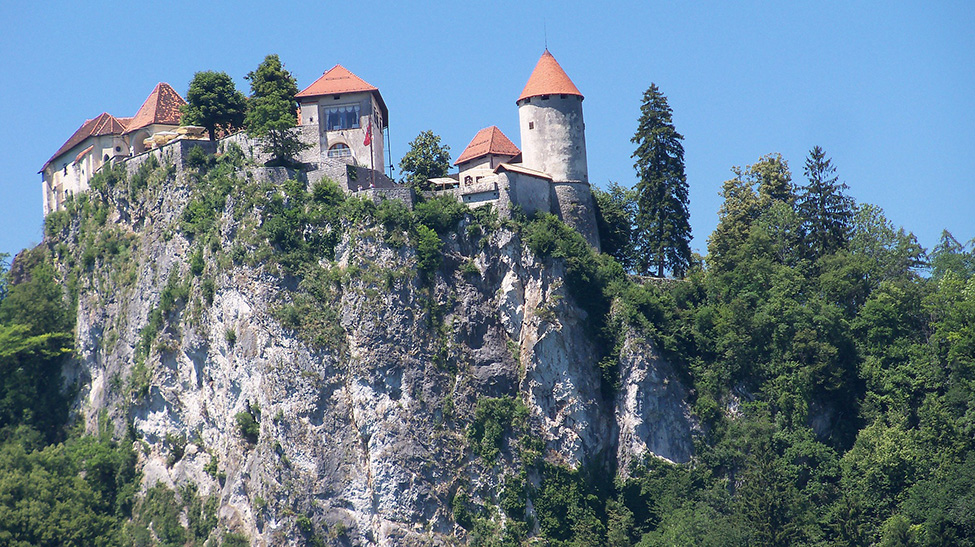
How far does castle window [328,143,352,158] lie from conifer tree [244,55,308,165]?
1.59m

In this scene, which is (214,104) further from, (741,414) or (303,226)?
(741,414)

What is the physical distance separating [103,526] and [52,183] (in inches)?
960

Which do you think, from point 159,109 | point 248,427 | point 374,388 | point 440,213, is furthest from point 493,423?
point 159,109

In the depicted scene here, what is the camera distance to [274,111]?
78688mm

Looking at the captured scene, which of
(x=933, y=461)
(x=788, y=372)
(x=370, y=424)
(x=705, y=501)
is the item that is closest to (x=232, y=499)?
(x=370, y=424)

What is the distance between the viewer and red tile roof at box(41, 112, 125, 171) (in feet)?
278

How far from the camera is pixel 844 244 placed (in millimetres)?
77438

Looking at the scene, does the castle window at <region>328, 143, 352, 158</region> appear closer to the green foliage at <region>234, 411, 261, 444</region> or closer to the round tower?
the round tower

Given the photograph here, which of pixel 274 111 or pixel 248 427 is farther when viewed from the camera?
pixel 274 111

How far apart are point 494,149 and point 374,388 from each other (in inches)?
589

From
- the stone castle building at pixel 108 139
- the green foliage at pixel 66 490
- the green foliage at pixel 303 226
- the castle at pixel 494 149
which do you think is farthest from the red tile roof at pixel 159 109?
the green foliage at pixel 66 490

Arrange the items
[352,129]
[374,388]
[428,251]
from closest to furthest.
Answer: [374,388], [428,251], [352,129]

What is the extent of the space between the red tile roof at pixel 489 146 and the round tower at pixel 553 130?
104 cm

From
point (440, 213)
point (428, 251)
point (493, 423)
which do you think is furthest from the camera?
point (440, 213)
